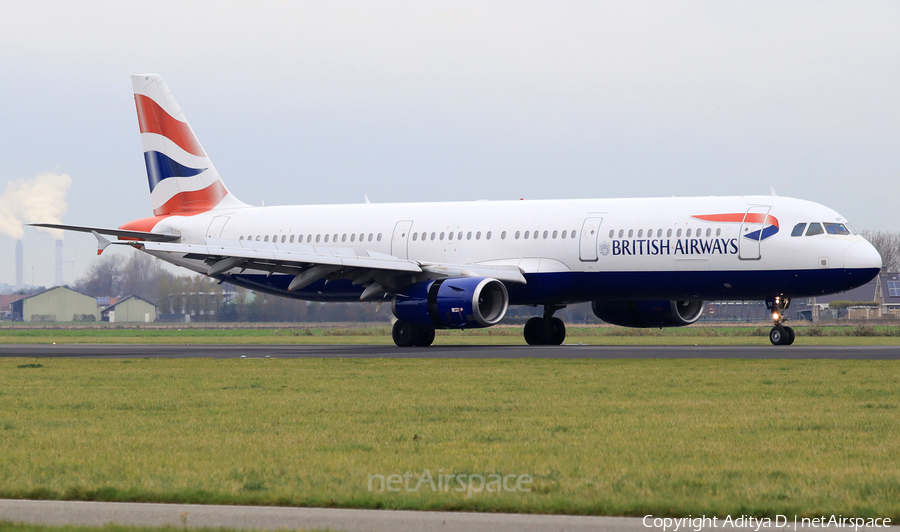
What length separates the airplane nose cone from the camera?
91.8 feet

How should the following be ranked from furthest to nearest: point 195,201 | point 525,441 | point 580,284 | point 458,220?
point 195,201
point 458,220
point 580,284
point 525,441

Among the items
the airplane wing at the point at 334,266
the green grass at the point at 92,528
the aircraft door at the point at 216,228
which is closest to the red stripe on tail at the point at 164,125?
the aircraft door at the point at 216,228

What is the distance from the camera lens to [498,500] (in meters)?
7.90

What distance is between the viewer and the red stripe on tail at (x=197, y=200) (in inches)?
1518

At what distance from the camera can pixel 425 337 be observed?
104 feet

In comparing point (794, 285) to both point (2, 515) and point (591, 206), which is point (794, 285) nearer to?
point (591, 206)

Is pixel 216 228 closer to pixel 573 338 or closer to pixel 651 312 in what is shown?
pixel 651 312

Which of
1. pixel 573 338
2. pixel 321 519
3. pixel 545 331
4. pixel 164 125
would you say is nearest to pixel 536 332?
pixel 545 331

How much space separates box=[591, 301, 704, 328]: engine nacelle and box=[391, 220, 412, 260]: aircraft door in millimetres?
6176

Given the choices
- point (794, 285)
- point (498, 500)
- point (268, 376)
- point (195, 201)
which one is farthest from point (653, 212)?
point (498, 500)

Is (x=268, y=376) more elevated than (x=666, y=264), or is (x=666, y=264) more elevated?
(x=666, y=264)

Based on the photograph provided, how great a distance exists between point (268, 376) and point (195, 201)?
66.0ft

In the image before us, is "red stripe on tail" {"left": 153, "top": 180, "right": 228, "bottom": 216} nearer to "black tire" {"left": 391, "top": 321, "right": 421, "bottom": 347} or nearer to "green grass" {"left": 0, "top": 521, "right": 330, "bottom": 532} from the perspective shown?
"black tire" {"left": 391, "top": 321, "right": 421, "bottom": 347}

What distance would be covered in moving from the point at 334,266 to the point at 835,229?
44.8 ft
